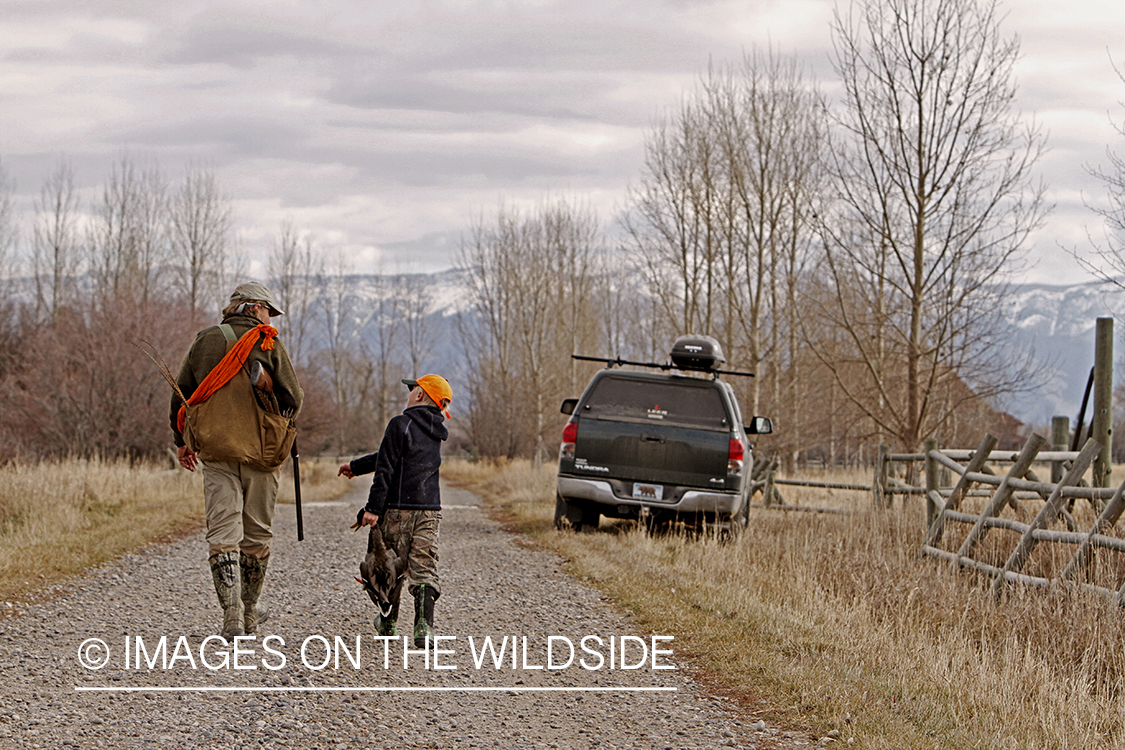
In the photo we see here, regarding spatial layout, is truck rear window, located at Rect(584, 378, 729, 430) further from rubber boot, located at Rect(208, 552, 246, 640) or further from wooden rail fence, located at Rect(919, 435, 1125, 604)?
rubber boot, located at Rect(208, 552, 246, 640)

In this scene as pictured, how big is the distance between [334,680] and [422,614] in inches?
35.1

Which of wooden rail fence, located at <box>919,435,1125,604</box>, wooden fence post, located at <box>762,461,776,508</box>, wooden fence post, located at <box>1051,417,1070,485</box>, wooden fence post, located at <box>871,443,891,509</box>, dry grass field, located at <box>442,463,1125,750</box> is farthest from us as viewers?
wooden fence post, located at <box>762,461,776,508</box>

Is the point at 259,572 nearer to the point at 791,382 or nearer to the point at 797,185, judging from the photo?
the point at 797,185

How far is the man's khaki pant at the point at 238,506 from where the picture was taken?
20.6 feet

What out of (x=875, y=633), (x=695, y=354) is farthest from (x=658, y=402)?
(x=875, y=633)

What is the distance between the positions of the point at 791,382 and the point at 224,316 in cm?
3052

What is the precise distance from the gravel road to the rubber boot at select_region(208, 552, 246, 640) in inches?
5.7

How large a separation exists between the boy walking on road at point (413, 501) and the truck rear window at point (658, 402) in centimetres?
626

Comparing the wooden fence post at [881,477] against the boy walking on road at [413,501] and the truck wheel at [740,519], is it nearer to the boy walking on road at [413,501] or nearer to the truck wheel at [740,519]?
the truck wheel at [740,519]

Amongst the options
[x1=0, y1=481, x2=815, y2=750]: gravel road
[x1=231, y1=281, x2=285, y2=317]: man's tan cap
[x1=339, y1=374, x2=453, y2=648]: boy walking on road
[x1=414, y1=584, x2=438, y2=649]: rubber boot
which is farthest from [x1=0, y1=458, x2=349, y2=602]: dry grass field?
[x1=414, y1=584, x2=438, y2=649]: rubber boot

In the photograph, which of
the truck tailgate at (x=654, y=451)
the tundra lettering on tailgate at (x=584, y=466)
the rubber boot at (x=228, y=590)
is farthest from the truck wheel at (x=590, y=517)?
the rubber boot at (x=228, y=590)

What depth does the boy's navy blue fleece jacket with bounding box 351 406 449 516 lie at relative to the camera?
20.7 ft

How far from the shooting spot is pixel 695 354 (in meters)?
14.0

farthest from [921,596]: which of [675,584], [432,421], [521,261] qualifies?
[521,261]
